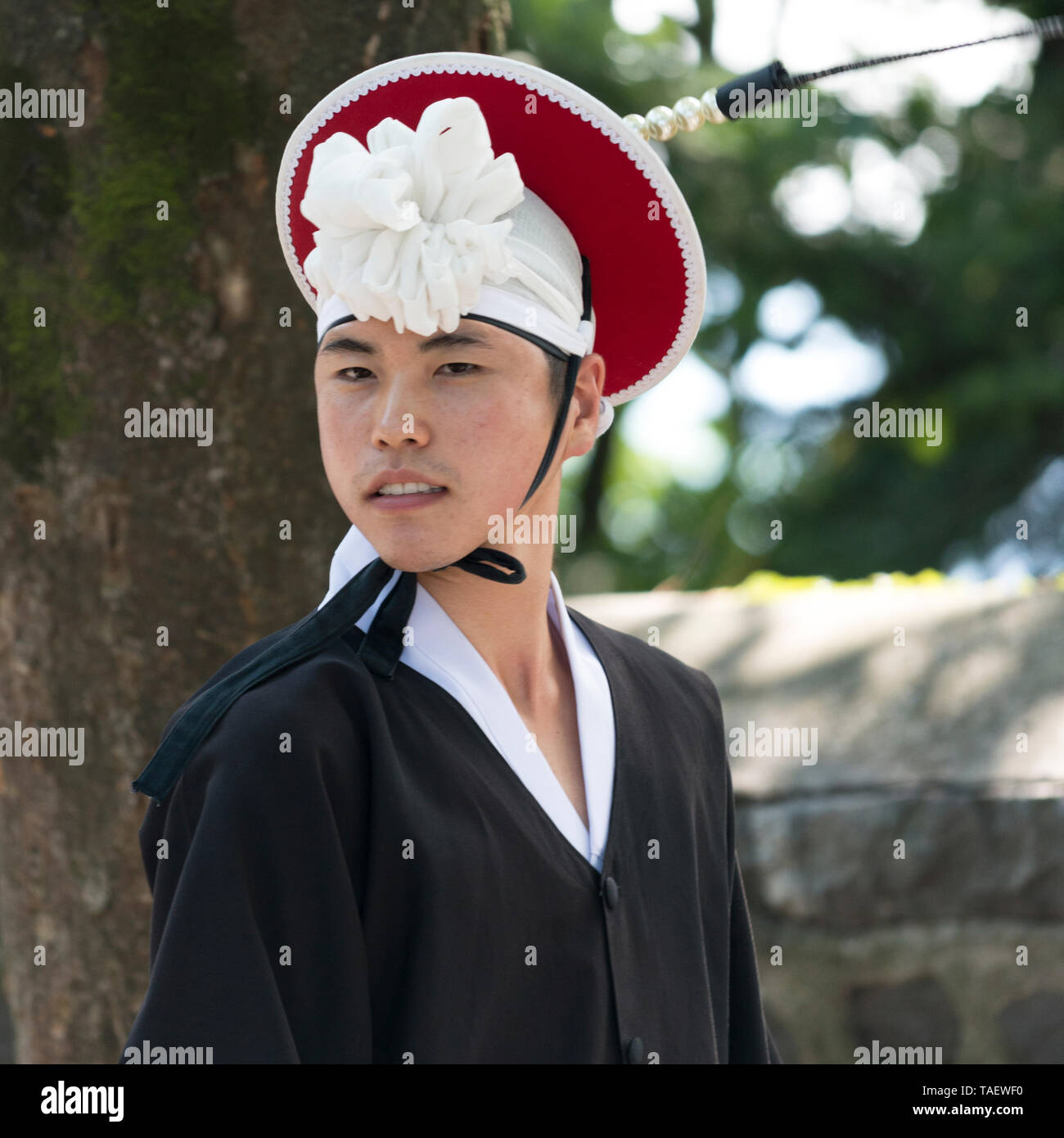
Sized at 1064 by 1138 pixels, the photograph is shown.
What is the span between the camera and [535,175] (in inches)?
77.8

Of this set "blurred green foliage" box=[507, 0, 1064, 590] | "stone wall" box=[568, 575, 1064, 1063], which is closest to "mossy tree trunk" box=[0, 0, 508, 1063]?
"stone wall" box=[568, 575, 1064, 1063]

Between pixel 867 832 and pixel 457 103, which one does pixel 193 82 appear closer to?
pixel 457 103

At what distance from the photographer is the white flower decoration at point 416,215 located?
5.61 feet

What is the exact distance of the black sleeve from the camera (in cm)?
155

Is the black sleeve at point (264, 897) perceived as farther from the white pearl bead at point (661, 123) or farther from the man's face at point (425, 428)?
the white pearl bead at point (661, 123)

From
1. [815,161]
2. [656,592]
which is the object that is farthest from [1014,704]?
[815,161]

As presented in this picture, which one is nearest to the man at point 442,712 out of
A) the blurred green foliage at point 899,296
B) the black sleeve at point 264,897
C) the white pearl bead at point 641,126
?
the black sleeve at point 264,897

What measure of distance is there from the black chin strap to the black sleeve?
0.08ft

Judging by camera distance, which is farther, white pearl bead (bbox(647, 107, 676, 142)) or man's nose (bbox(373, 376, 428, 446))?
white pearl bead (bbox(647, 107, 676, 142))

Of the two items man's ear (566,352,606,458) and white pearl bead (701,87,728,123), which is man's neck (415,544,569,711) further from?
white pearl bead (701,87,728,123)

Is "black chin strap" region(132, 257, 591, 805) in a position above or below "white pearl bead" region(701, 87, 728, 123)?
below

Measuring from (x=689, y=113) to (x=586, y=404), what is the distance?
0.47m

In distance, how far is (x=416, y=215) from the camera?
1.74 metres

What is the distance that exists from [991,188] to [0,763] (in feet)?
28.0
